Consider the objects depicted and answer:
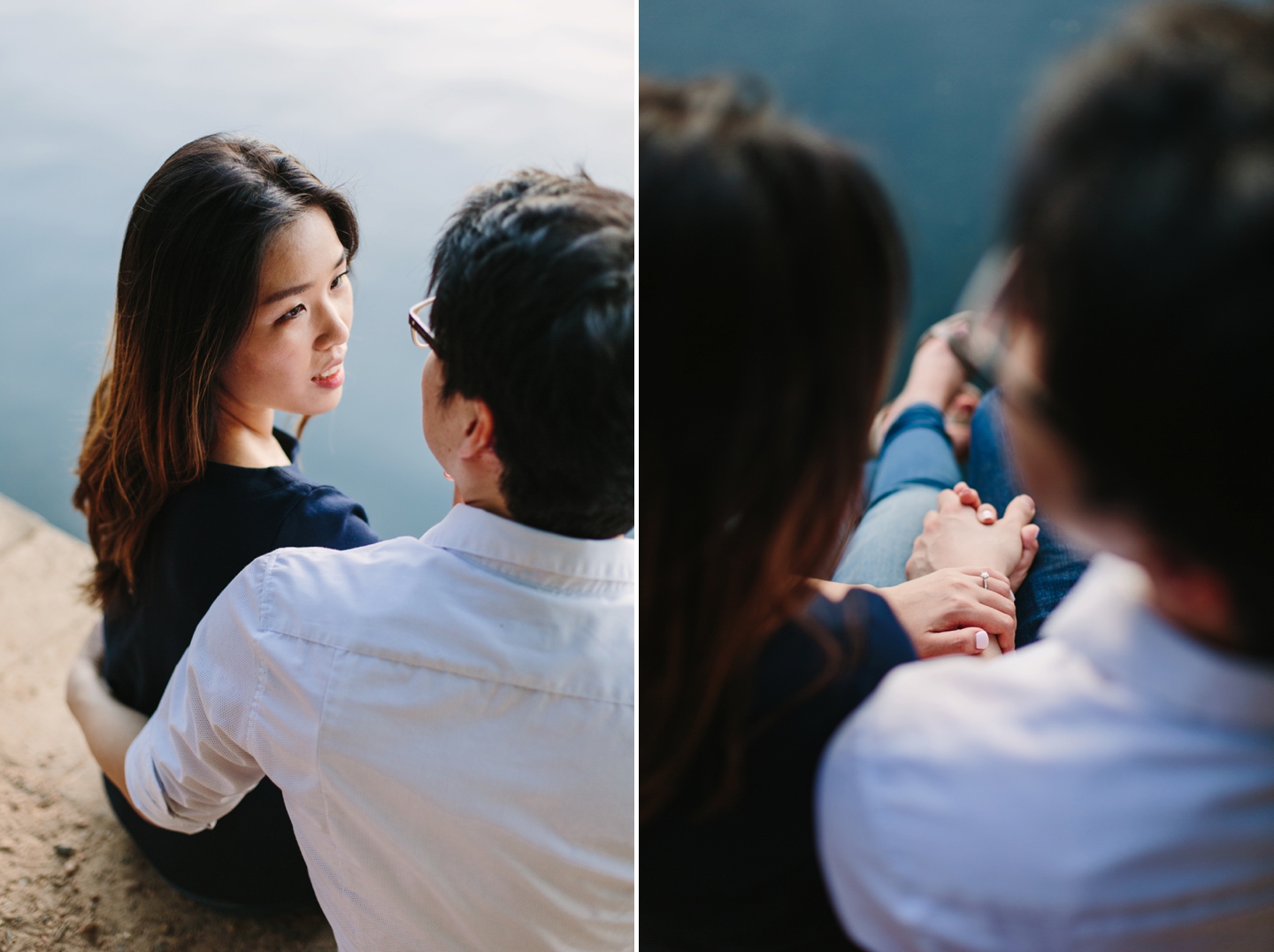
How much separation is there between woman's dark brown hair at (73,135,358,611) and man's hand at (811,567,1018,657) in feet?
2.13

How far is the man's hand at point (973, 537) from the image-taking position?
24.9 inches

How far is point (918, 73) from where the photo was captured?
0.59 metres

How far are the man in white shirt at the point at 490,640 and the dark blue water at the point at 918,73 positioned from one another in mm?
154

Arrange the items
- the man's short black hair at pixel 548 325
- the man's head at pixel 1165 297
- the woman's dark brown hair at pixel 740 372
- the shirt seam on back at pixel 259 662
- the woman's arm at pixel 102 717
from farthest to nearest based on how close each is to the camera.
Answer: the woman's arm at pixel 102 717 → the shirt seam on back at pixel 259 662 → the man's short black hair at pixel 548 325 → the woman's dark brown hair at pixel 740 372 → the man's head at pixel 1165 297

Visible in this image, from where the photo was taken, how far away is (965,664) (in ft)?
1.84

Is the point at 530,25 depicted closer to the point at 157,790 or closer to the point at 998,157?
the point at 998,157

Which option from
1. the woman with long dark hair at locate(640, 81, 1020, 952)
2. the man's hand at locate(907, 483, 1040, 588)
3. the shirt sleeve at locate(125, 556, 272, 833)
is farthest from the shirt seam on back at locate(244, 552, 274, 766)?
the man's hand at locate(907, 483, 1040, 588)

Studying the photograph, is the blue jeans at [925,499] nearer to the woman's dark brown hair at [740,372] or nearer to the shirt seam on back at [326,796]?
the woman's dark brown hair at [740,372]

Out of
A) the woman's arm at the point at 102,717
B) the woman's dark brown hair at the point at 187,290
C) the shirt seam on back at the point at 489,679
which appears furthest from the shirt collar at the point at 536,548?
the woman's arm at the point at 102,717

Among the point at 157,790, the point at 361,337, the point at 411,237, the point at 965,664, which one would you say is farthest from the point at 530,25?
the point at 157,790

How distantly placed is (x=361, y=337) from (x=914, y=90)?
0.60 m

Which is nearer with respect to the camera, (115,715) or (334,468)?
(334,468)

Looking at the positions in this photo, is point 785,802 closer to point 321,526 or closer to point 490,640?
point 490,640

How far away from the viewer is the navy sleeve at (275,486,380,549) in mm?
876
